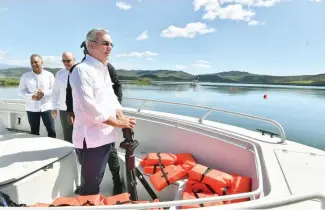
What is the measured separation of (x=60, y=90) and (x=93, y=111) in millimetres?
1794

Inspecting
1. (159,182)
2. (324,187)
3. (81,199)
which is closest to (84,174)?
(81,199)

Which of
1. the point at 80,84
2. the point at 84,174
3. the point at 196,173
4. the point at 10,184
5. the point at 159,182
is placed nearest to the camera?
the point at 80,84

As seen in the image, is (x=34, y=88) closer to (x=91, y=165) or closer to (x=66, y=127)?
(x=66, y=127)

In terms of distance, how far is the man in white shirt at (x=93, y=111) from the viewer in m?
1.39

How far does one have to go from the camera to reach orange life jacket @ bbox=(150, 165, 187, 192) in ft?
7.03

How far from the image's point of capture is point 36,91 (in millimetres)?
3090

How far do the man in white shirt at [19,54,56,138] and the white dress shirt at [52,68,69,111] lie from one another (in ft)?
0.83

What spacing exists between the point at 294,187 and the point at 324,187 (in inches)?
5.9

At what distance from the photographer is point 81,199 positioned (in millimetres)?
1417

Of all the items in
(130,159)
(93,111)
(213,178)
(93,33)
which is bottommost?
(213,178)

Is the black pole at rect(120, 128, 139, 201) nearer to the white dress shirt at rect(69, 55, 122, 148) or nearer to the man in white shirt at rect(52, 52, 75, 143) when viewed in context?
the white dress shirt at rect(69, 55, 122, 148)

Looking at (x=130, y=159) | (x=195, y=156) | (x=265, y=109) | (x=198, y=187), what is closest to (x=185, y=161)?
(x=195, y=156)

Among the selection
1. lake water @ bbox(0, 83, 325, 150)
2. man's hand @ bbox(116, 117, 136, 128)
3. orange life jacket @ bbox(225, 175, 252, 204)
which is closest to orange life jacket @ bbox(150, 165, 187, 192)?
orange life jacket @ bbox(225, 175, 252, 204)

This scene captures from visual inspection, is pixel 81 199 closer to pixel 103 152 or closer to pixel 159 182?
pixel 103 152
